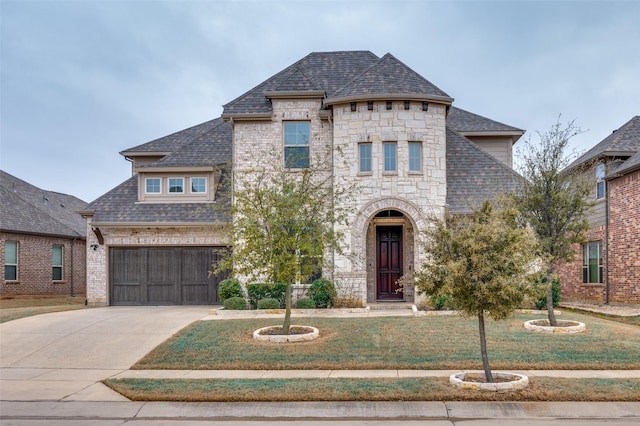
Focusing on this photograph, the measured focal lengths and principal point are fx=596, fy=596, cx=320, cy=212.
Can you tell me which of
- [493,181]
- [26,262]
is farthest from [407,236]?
[26,262]

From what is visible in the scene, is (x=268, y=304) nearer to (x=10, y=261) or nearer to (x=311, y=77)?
(x=311, y=77)

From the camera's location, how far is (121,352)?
13.5 m

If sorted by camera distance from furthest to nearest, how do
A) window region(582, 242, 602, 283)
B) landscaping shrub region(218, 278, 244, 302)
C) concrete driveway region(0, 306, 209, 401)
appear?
window region(582, 242, 602, 283) → landscaping shrub region(218, 278, 244, 302) → concrete driveway region(0, 306, 209, 401)

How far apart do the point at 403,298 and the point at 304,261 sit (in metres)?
7.03

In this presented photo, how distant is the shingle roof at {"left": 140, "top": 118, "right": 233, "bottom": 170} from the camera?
22.8 metres

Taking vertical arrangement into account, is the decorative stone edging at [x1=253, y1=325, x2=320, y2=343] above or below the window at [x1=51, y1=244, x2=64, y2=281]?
below

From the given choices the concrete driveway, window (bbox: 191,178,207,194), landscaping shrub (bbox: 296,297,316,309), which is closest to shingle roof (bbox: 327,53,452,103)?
window (bbox: 191,178,207,194)

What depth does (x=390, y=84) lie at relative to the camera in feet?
64.3

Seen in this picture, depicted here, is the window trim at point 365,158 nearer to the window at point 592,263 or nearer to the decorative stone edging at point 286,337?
the decorative stone edging at point 286,337

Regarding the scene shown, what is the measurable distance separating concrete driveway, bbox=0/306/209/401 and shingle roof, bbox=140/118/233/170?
6248 mm

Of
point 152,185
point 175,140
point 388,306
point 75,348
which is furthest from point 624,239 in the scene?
point 75,348

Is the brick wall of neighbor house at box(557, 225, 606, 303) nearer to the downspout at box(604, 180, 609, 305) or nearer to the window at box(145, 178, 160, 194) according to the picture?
the downspout at box(604, 180, 609, 305)

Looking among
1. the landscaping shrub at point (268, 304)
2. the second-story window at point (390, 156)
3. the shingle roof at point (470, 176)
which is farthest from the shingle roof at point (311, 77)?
the landscaping shrub at point (268, 304)

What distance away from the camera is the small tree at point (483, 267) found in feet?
31.3
